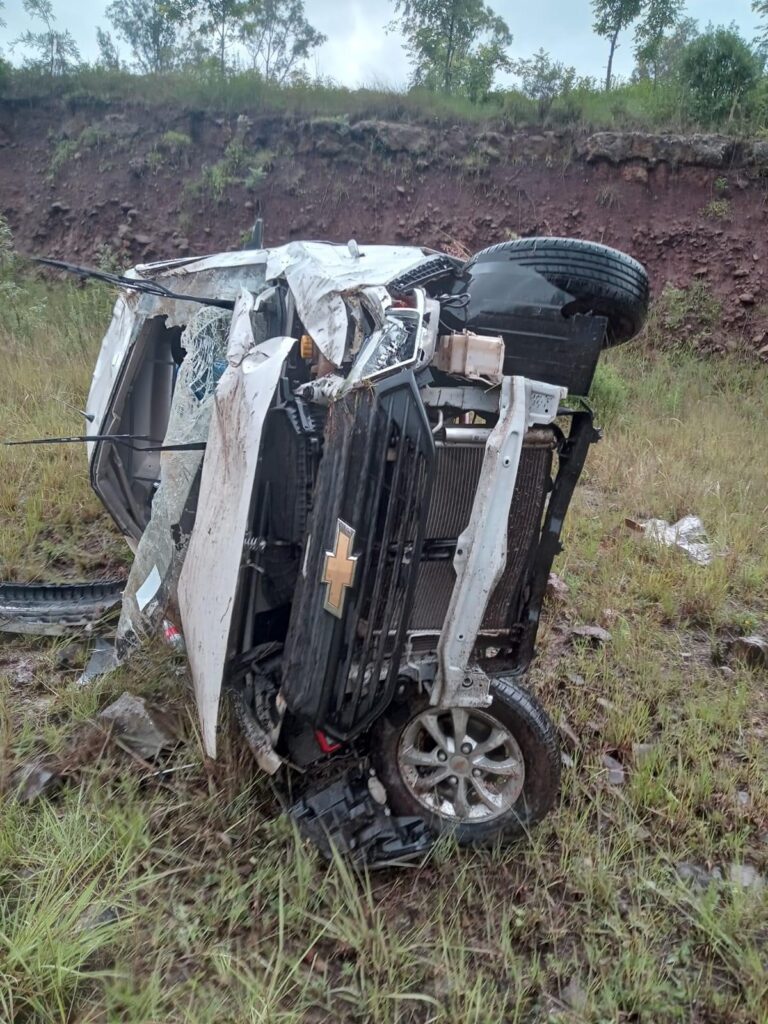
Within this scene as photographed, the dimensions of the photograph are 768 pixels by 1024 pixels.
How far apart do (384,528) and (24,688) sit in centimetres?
182

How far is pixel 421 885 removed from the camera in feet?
6.88

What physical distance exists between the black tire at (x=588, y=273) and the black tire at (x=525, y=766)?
1181 millimetres

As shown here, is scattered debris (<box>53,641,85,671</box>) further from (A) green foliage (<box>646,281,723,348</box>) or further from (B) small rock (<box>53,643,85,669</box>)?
(A) green foliage (<box>646,281,723,348</box>)

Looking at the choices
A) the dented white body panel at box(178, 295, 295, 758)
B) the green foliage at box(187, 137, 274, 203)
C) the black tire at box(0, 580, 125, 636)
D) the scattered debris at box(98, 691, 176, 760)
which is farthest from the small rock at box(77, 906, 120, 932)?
the green foliage at box(187, 137, 274, 203)

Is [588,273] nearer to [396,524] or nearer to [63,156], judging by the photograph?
[396,524]

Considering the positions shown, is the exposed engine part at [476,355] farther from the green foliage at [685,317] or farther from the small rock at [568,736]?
the green foliage at [685,317]

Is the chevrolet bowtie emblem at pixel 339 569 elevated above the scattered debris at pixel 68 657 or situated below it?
above

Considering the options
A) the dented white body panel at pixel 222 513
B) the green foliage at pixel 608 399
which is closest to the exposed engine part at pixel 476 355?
the dented white body panel at pixel 222 513

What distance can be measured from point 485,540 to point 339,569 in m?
0.42

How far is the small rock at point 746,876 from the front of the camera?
2107 millimetres

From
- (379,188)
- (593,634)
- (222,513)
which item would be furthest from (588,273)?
(379,188)

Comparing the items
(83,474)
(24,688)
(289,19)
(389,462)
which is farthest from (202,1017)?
(289,19)

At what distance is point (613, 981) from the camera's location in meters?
1.82

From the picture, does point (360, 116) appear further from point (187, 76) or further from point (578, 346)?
point (578, 346)
